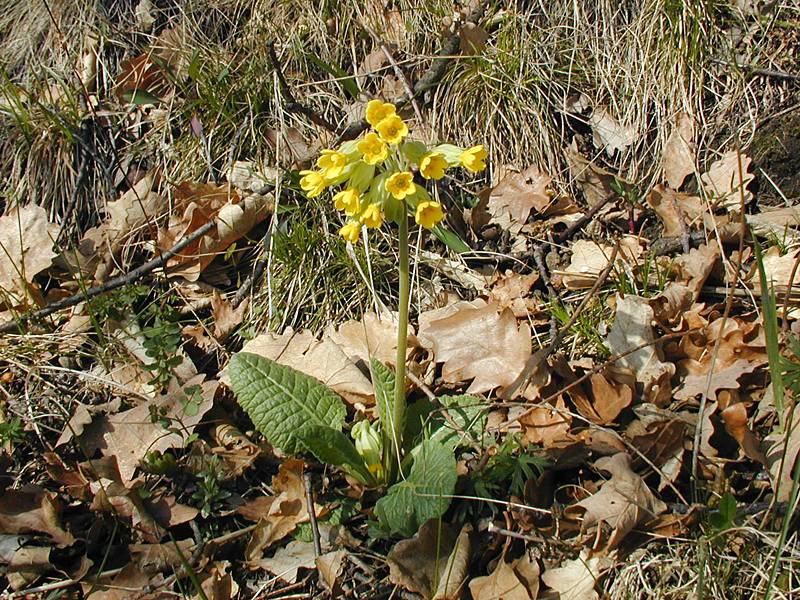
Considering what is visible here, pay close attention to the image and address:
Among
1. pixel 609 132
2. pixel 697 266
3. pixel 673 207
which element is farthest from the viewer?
pixel 609 132

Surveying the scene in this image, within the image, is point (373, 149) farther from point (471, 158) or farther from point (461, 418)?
point (461, 418)

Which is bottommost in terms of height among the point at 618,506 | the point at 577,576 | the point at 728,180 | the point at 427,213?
the point at 577,576

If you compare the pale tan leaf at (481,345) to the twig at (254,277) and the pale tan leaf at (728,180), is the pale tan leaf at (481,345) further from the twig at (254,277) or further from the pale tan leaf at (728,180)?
the pale tan leaf at (728,180)

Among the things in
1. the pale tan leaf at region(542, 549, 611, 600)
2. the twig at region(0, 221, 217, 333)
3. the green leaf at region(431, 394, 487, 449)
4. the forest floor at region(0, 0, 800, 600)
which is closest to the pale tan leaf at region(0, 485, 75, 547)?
the forest floor at region(0, 0, 800, 600)

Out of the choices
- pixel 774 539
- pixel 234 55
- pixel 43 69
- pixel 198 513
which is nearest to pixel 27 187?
pixel 43 69

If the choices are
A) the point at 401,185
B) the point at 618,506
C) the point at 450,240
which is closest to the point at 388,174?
the point at 401,185

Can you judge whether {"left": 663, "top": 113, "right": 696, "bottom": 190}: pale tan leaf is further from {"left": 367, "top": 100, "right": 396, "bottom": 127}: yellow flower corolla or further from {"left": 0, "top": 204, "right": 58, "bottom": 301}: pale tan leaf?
{"left": 0, "top": 204, "right": 58, "bottom": 301}: pale tan leaf

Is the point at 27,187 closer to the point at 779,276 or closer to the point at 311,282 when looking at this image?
the point at 311,282
